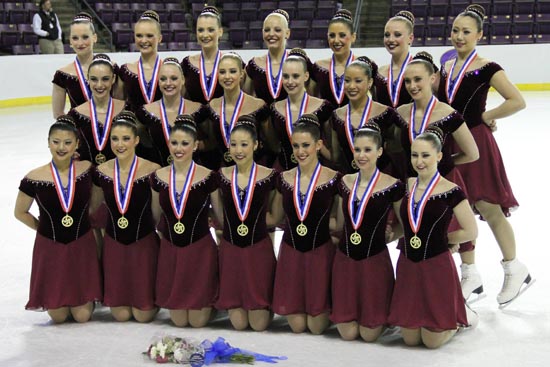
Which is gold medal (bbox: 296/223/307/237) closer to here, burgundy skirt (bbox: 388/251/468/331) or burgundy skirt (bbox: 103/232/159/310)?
burgundy skirt (bbox: 388/251/468/331)

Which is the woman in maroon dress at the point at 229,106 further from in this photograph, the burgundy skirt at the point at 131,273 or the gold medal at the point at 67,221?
the gold medal at the point at 67,221

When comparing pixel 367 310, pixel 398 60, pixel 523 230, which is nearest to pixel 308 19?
pixel 523 230

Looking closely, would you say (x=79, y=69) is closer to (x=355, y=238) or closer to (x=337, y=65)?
(x=337, y=65)

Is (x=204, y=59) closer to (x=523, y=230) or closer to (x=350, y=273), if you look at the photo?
(x=350, y=273)

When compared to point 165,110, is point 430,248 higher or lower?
lower

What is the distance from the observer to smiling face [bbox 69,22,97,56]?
4.52 meters

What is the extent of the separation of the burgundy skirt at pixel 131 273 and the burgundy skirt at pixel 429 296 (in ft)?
3.64

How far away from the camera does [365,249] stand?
363cm

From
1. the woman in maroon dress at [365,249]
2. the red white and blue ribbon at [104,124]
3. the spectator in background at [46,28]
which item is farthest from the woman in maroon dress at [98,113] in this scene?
the spectator in background at [46,28]

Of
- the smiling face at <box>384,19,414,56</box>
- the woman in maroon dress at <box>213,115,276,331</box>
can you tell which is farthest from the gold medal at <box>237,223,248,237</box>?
the smiling face at <box>384,19,414,56</box>

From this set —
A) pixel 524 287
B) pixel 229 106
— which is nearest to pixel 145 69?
pixel 229 106

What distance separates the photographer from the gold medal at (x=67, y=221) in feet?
12.8

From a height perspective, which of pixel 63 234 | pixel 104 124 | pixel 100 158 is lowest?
pixel 63 234

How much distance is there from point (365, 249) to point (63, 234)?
137cm
